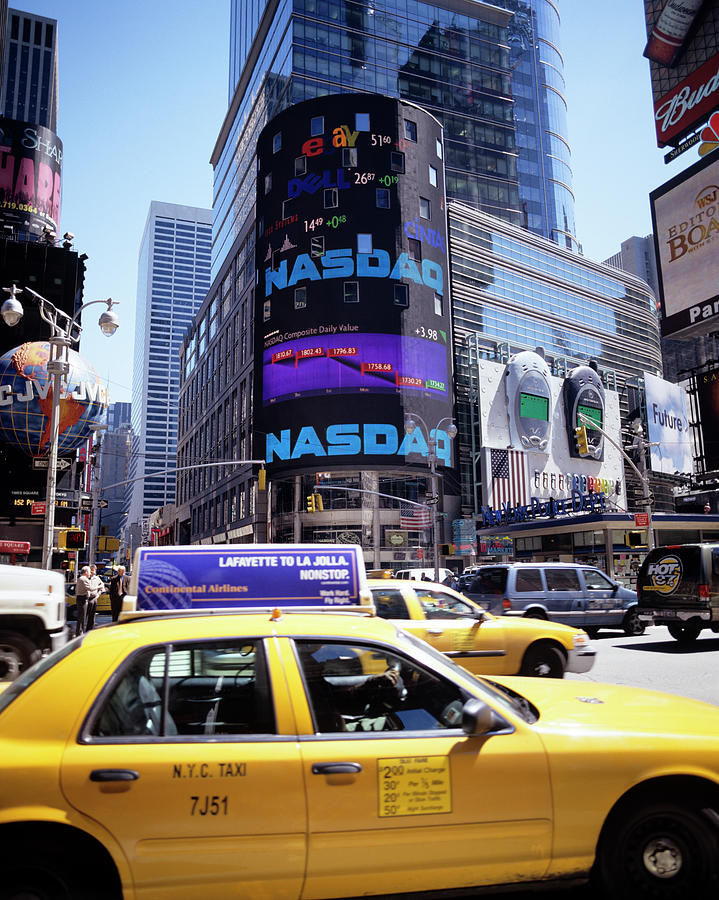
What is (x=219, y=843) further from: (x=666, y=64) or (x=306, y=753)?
(x=666, y=64)

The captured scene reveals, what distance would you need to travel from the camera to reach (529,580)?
15305mm

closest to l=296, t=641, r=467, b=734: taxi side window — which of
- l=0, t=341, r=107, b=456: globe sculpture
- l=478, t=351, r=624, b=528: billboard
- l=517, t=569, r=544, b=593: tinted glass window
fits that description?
l=517, t=569, r=544, b=593: tinted glass window

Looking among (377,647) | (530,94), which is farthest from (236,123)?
(377,647)

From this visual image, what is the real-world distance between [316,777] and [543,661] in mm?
7562

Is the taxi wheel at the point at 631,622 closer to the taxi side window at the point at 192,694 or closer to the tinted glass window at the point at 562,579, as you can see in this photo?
the tinted glass window at the point at 562,579

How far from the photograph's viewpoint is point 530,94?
12425 cm

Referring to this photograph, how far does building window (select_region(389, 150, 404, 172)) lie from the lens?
62.7 meters

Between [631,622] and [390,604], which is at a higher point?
[390,604]

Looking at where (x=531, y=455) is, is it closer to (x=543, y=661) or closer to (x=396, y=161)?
(x=396, y=161)

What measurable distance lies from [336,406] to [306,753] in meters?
55.0

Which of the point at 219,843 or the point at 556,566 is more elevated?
the point at 556,566

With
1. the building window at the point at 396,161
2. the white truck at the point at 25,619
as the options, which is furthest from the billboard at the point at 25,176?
the white truck at the point at 25,619

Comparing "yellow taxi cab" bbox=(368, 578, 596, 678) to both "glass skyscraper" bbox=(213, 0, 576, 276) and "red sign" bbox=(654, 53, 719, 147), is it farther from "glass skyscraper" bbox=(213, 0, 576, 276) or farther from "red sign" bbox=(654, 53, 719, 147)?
"glass skyscraper" bbox=(213, 0, 576, 276)

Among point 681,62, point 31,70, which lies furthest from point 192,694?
point 31,70
